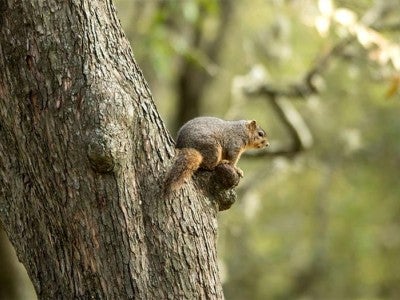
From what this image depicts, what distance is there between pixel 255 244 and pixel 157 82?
5.42 m

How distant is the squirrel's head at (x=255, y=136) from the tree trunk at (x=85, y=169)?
1.20 meters

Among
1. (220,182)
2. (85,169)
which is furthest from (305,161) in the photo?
(85,169)

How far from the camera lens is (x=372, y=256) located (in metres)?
13.9

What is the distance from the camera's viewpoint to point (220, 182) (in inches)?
121

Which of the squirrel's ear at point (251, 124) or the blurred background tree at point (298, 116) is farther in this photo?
the blurred background tree at point (298, 116)

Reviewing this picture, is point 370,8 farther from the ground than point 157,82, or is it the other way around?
point 157,82

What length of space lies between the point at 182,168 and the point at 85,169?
0.35 m

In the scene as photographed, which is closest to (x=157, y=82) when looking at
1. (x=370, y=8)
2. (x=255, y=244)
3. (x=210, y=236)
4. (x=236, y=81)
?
(x=236, y=81)

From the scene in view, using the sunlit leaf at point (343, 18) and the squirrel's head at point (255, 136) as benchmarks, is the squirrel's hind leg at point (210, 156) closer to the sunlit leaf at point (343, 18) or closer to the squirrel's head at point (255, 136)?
the squirrel's head at point (255, 136)

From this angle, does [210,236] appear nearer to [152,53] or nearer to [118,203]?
[118,203]

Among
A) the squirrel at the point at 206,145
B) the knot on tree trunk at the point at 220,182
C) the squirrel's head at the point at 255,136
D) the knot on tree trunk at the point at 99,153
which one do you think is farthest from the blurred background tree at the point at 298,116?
the knot on tree trunk at the point at 99,153

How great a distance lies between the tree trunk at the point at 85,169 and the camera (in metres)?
2.75

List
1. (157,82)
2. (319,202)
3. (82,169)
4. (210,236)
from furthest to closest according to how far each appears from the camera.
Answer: (319,202) → (157,82) → (210,236) → (82,169)

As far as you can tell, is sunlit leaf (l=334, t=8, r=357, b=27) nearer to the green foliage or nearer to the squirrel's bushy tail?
the green foliage
